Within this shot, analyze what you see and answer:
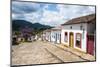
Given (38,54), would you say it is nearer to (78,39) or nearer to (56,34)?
(56,34)

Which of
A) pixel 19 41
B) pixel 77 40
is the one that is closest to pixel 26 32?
pixel 19 41

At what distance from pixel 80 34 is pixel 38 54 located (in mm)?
668

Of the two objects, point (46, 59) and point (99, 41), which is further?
point (99, 41)

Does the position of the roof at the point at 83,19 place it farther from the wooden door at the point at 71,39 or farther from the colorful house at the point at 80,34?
the wooden door at the point at 71,39

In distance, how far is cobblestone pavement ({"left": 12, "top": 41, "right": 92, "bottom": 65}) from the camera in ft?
7.27

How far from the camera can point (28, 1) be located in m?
2.24

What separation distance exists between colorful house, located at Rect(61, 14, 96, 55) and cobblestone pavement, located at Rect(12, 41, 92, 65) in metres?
0.16

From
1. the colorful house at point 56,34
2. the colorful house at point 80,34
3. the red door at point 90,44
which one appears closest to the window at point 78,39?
the colorful house at point 80,34

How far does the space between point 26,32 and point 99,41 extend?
1101 mm

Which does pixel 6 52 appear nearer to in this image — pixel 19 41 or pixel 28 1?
pixel 19 41

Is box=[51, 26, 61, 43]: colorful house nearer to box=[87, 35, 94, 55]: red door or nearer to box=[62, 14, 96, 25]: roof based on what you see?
box=[62, 14, 96, 25]: roof

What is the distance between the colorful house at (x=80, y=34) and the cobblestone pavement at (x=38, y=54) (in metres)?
0.16

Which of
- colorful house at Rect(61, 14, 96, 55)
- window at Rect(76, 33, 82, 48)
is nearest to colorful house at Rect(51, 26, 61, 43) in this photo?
colorful house at Rect(61, 14, 96, 55)

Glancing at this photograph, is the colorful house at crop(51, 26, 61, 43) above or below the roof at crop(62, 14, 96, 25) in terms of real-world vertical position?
below
